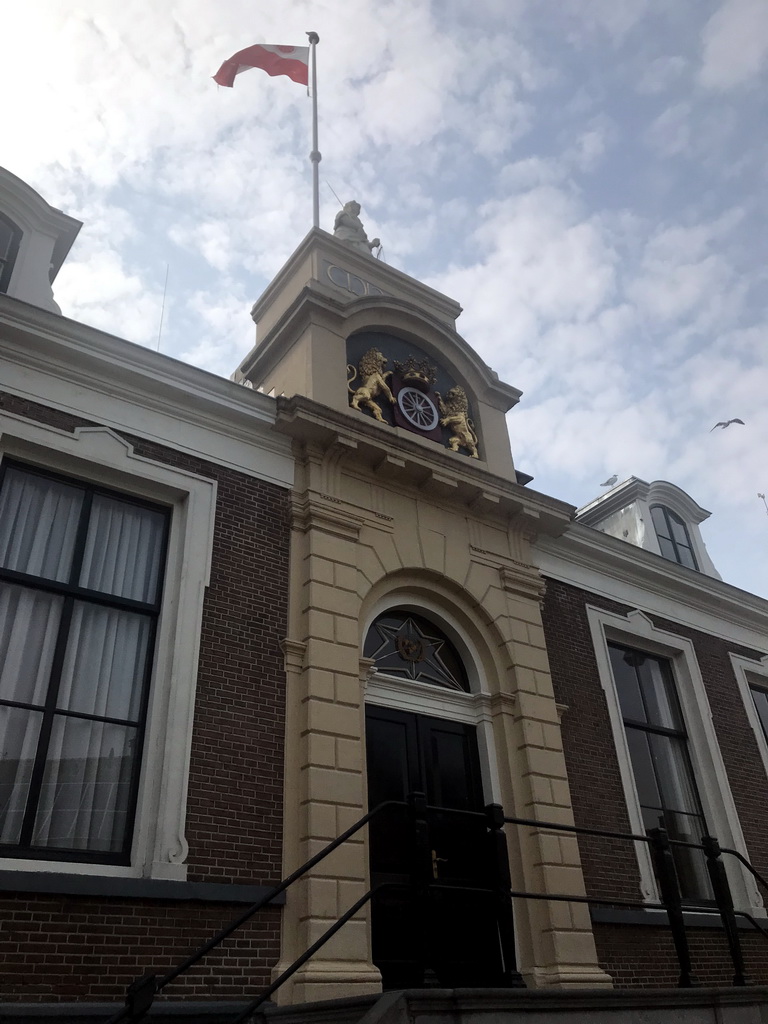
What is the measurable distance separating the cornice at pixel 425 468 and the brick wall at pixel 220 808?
839 mm

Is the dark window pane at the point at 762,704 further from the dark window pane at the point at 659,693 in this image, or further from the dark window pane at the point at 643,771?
the dark window pane at the point at 643,771

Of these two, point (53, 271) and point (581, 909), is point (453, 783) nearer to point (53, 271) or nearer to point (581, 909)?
point (581, 909)

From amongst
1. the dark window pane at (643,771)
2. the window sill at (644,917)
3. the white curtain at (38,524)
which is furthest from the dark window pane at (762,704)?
the white curtain at (38,524)

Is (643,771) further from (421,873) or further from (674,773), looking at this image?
(421,873)

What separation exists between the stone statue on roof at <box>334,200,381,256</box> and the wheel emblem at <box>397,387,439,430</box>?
307cm

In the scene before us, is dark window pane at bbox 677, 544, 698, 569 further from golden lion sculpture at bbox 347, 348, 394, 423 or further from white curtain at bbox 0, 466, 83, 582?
white curtain at bbox 0, 466, 83, 582

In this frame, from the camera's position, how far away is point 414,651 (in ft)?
31.8

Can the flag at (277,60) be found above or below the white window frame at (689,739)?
above

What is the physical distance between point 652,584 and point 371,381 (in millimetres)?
5348

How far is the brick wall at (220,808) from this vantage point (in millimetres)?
6102

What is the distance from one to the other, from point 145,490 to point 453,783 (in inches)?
175

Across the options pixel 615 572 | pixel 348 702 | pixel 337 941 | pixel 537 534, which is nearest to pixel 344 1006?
pixel 337 941

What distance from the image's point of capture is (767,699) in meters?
13.7

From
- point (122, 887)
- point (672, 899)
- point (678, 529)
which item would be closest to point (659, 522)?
Answer: point (678, 529)
